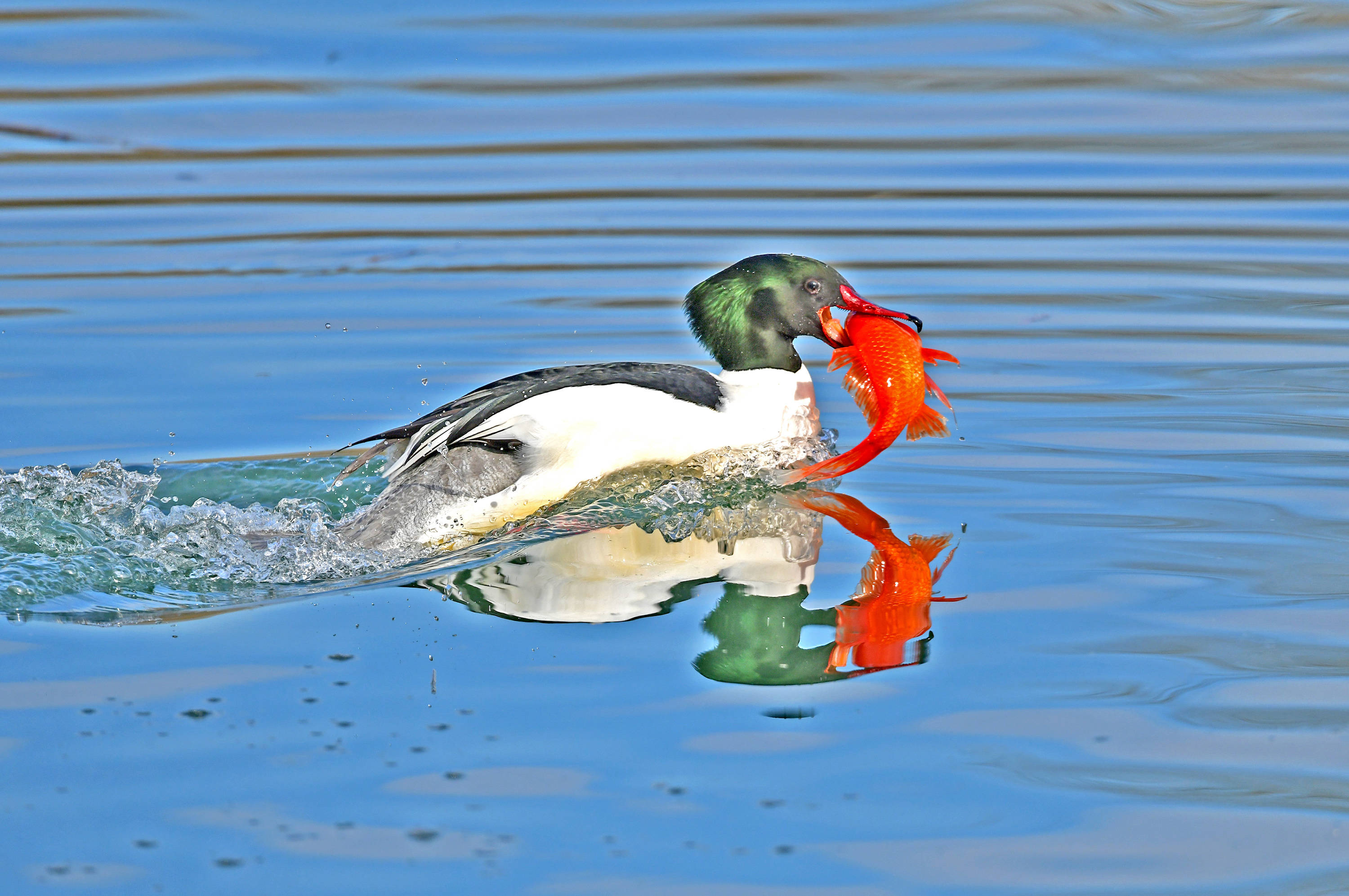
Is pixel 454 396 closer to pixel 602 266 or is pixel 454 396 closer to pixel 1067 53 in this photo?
pixel 602 266

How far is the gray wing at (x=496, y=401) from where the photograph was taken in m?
5.87

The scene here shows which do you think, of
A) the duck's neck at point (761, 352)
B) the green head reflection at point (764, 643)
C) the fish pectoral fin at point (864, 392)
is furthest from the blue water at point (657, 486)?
the duck's neck at point (761, 352)

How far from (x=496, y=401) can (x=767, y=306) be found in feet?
4.49

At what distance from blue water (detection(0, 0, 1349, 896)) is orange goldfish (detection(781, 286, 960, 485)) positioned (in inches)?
8.5

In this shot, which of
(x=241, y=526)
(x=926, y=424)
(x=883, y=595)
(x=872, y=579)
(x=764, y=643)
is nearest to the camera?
(x=764, y=643)

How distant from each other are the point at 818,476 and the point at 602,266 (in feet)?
12.3

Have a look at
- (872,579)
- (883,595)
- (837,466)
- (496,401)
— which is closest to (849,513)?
(837,466)

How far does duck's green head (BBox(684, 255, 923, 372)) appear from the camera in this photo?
663 centimetres

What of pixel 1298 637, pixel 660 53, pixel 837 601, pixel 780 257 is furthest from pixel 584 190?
pixel 1298 637

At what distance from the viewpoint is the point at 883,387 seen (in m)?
6.01

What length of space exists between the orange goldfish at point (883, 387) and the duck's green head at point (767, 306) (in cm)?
20

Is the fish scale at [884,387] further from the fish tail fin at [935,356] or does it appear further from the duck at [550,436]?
the duck at [550,436]

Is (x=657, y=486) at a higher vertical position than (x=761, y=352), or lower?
lower

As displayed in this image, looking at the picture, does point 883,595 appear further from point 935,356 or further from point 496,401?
point 496,401
